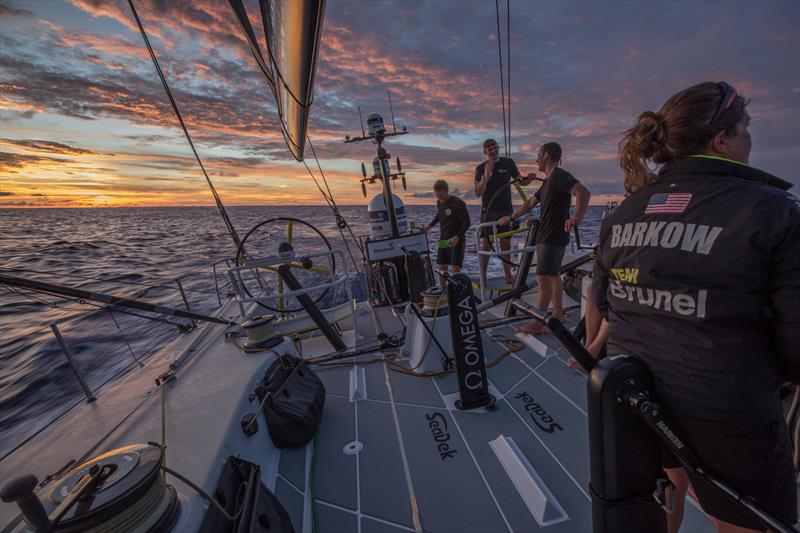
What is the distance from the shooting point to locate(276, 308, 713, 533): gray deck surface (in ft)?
5.66

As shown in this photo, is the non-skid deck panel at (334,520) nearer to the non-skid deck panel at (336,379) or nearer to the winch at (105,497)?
the winch at (105,497)

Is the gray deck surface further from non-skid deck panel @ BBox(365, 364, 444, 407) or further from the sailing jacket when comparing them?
the sailing jacket

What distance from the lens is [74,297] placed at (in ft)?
6.88

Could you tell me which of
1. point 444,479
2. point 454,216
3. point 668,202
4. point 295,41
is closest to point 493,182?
point 454,216

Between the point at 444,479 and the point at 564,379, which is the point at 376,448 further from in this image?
the point at 564,379

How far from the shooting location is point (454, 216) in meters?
5.47

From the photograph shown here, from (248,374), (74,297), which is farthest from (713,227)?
(74,297)

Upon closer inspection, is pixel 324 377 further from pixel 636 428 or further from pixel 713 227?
pixel 713 227

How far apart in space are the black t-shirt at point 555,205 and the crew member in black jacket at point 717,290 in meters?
2.10

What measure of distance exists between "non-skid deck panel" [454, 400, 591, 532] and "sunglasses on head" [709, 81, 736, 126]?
181cm

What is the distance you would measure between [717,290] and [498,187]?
475 cm

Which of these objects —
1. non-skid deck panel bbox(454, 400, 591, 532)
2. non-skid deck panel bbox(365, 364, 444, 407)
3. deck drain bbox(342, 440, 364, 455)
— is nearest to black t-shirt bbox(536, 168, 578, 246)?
non-skid deck panel bbox(454, 400, 591, 532)

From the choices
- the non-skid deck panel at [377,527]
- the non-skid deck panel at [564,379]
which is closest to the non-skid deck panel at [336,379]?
the non-skid deck panel at [377,527]

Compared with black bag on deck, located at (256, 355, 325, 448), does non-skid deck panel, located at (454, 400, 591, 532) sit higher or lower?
lower
